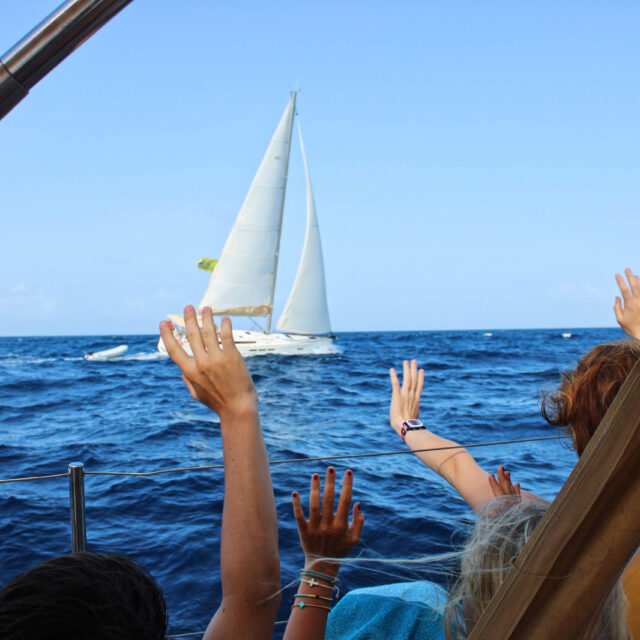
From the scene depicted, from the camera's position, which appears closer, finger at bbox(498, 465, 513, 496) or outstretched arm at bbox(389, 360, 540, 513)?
finger at bbox(498, 465, 513, 496)

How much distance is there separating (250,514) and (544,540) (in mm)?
295

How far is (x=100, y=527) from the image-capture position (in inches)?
141

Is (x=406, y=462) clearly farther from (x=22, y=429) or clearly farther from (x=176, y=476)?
(x=22, y=429)

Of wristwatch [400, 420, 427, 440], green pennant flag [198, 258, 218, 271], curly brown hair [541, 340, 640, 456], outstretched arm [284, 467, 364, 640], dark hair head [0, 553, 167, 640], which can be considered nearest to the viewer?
dark hair head [0, 553, 167, 640]

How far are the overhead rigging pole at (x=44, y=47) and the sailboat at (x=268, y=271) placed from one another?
20.3 m

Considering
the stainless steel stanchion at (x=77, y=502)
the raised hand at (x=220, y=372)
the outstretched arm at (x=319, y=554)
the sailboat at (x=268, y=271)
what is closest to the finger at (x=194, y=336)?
the raised hand at (x=220, y=372)

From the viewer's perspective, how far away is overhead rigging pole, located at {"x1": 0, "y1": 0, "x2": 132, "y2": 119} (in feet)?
1.68

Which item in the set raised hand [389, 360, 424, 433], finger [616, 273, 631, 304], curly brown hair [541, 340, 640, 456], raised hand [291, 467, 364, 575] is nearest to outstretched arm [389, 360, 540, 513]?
raised hand [389, 360, 424, 433]

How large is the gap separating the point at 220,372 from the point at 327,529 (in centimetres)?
32

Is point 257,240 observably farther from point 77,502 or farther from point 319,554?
point 319,554

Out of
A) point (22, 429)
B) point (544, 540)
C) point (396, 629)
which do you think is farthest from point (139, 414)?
point (544, 540)

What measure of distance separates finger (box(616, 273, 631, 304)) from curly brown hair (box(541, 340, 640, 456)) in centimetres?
29

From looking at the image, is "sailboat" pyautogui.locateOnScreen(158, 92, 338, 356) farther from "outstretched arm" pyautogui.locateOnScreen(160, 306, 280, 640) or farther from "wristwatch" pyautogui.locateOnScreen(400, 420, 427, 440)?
"outstretched arm" pyautogui.locateOnScreen(160, 306, 280, 640)

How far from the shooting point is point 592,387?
1.00 meters
